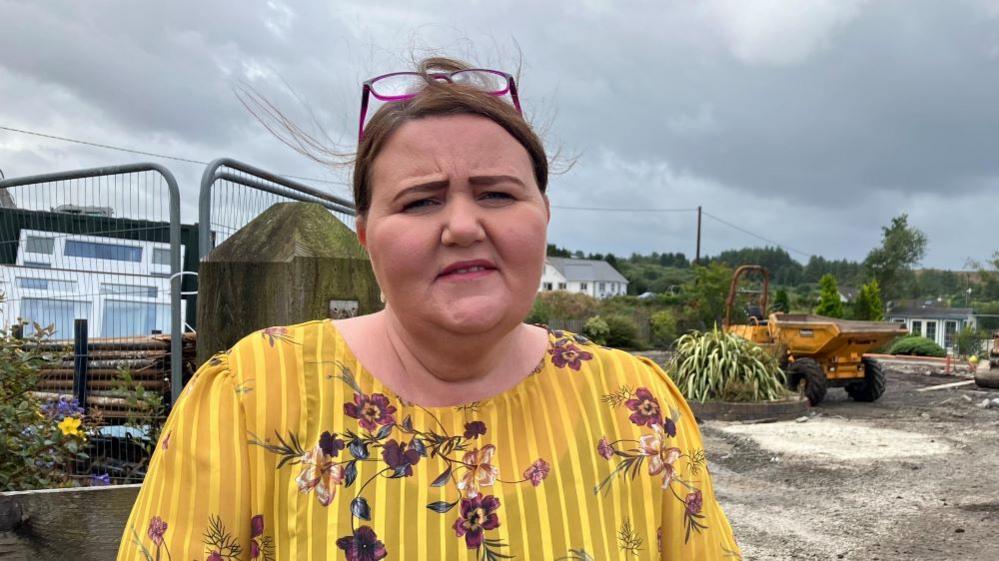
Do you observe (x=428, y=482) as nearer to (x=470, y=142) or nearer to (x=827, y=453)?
(x=470, y=142)

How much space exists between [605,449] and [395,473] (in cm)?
39

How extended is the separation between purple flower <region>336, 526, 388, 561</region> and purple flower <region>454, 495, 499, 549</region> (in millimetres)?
125

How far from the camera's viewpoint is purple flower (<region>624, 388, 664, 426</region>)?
4.66ft

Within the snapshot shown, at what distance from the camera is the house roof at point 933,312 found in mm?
42156

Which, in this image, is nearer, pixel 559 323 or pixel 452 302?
pixel 452 302

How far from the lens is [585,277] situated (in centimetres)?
7344

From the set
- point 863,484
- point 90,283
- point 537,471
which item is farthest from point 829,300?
point 537,471

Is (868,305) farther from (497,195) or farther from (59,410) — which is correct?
(497,195)

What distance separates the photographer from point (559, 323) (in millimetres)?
23531

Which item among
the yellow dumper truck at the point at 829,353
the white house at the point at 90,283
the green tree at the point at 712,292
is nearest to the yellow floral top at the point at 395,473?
the white house at the point at 90,283

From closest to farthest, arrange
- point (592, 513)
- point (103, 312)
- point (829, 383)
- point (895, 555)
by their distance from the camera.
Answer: point (592, 513) < point (103, 312) < point (895, 555) < point (829, 383)

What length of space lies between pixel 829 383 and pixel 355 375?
10.4 meters

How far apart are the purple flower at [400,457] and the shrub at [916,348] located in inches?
913

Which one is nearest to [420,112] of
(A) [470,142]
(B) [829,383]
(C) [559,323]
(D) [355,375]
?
(A) [470,142]
